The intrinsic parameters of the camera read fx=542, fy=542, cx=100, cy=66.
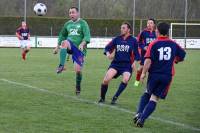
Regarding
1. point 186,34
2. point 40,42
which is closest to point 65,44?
point 40,42

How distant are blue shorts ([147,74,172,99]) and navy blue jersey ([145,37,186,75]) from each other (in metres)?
0.08

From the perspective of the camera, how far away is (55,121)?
8914mm

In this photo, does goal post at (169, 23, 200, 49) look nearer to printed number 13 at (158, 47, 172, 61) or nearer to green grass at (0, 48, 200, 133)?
green grass at (0, 48, 200, 133)

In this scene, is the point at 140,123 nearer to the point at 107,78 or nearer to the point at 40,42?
the point at 107,78

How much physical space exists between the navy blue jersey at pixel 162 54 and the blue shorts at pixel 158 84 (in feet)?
0.27

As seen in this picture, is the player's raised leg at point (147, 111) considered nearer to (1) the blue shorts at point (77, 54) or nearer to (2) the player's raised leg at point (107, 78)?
(2) the player's raised leg at point (107, 78)

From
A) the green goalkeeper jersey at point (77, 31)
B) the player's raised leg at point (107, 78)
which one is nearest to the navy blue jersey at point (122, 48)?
the player's raised leg at point (107, 78)

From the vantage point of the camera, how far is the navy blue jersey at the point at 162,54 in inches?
337

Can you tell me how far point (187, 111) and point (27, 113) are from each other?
3114mm

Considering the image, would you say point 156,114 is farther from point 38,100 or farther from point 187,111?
point 38,100

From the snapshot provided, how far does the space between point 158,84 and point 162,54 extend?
50 cm

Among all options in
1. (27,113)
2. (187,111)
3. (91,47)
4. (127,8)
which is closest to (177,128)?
(187,111)

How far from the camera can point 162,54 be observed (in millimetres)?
8570

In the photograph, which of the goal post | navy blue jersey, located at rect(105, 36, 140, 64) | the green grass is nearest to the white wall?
the goal post
